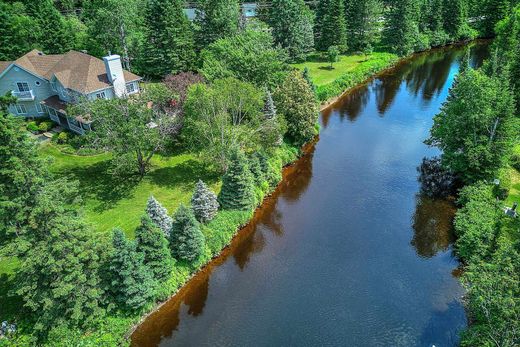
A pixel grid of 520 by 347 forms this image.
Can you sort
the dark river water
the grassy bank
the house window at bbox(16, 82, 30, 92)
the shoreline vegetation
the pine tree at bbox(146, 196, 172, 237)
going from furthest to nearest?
the grassy bank → the house window at bbox(16, 82, 30, 92) → the pine tree at bbox(146, 196, 172, 237) → the dark river water → the shoreline vegetation

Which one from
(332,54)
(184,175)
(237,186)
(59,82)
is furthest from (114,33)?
(237,186)

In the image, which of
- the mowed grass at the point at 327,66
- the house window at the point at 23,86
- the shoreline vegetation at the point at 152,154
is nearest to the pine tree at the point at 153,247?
the shoreline vegetation at the point at 152,154

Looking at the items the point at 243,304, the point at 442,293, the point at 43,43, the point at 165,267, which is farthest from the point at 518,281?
the point at 43,43

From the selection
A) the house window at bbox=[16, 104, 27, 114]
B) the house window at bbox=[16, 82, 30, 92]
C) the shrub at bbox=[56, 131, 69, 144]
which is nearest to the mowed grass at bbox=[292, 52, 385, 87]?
the shrub at bbox=[56, 131, 69, 144]

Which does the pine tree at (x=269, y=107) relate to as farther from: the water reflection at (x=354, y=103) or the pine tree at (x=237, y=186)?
the water reflection at (x=354, y=103)

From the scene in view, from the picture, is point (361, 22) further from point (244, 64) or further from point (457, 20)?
point (244, 64)

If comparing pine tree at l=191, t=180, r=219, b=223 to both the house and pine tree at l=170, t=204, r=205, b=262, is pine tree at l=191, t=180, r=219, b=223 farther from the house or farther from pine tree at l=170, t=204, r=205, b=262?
the house
